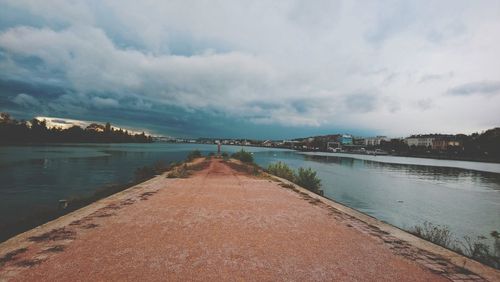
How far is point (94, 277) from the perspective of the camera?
3572 mm

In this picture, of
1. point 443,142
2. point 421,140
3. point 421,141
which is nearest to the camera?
point 443,142

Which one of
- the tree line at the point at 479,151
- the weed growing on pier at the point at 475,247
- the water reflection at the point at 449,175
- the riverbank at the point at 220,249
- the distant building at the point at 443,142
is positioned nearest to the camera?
the riverbank at the point at 220,249

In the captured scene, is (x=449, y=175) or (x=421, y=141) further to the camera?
(x=421, y=141)

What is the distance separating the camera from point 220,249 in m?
4.71

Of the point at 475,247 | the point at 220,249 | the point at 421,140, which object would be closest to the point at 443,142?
the point at 421,140

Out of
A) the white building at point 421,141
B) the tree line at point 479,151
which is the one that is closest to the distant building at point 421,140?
the white building at point 421,141

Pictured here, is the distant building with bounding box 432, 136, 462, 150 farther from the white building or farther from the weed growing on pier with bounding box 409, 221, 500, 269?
the weed growing on pier with bounding box 409, 221, 500, 269

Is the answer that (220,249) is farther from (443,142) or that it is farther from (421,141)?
(421,141)

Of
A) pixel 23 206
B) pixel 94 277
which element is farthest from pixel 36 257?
pixel 23 206

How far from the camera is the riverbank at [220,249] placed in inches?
151

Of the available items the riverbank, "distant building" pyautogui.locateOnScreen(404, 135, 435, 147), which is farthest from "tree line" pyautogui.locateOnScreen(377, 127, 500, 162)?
the riverbank

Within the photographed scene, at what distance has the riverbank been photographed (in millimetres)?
3840

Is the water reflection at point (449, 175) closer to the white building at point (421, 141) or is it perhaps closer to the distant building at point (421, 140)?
the distant building at point (421, 140)

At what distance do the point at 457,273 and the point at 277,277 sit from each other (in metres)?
2.78
